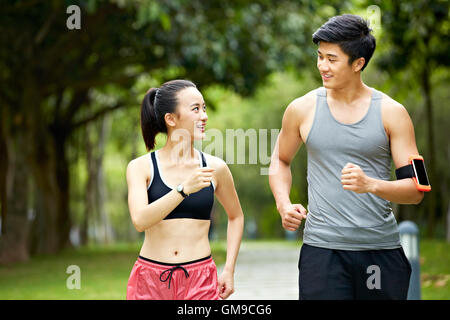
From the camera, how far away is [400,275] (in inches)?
142

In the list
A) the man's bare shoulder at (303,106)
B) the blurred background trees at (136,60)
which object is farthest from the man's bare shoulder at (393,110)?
the blurred background trees at (136,60)

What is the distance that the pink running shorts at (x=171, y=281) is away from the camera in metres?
3.73

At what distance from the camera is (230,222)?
4.09 meters

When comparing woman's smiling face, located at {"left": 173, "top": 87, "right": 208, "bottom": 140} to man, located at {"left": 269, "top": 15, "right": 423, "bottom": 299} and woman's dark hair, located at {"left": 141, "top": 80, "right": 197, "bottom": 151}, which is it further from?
man, located at {"left": 269, "top": 15, "right": 423, "bottom": 299}

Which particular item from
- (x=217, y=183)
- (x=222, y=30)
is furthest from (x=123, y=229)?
(x=217, y=183)

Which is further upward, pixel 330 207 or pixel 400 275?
pixel 330 207

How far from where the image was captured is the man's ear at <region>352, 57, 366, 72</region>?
3680 millimetres

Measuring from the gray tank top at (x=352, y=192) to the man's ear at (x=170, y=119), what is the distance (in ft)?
2.42

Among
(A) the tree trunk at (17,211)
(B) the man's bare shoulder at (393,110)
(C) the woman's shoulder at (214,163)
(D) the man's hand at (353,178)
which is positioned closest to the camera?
(D) the man's hand at (353,178)

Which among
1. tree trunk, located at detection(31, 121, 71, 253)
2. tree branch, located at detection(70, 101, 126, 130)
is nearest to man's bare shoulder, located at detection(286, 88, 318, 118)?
tree trunk, located at detection(31, 121, 71, 253)

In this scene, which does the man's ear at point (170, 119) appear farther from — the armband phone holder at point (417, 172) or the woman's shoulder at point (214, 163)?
the armband phone holder at point (417, 172)
